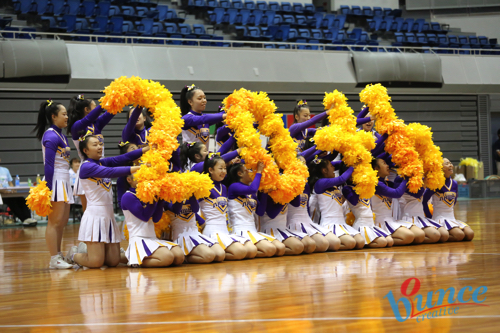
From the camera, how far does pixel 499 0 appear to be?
59.4 feet

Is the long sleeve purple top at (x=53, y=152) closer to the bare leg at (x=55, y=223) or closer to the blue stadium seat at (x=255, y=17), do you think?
the bare leg at (x=55, y=223)

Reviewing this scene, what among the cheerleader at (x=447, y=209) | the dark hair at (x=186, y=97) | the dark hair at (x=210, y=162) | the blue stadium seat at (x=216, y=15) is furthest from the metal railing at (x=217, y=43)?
the cheerleader at (x=447, y=209)

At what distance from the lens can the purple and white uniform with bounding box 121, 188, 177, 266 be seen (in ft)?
13.6

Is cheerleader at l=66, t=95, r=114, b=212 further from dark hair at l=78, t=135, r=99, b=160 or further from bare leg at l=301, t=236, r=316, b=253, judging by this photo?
bare leg at l=301, t=236, r=316, b=253

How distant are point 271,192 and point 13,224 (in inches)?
280

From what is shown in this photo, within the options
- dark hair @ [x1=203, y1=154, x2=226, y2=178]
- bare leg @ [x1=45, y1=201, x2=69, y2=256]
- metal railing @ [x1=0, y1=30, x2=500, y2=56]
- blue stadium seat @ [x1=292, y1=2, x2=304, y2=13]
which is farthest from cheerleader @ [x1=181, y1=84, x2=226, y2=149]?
blue stadium seat @ [x1=292, y1=2, x2=304, y2=13]

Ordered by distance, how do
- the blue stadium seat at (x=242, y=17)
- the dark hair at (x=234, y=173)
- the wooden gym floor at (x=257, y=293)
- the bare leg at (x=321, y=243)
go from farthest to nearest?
the blue stadium seat at (x=242, y=17)
the bare leg at (x=321, y=243)
the dark hair at (x=234, y=173)
the wooden gym floor at (x=257, y=293)

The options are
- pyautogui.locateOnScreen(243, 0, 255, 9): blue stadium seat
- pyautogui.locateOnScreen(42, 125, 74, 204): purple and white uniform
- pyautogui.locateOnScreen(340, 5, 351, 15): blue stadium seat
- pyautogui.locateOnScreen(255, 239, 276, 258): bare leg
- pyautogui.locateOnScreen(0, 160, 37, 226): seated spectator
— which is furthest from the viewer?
pyautogui.locateOnScreen(340, 5, 351, 15): blue stadium seat

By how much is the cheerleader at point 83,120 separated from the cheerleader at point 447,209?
3158 mm

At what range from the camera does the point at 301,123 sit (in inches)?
216

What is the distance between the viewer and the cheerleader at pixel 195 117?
4.80 m

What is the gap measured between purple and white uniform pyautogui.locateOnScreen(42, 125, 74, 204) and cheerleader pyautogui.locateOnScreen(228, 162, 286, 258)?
1.31m

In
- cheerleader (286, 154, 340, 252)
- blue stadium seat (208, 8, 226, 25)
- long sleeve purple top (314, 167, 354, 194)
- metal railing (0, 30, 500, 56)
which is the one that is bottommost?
cheerleader (286, 154, 340, 252)

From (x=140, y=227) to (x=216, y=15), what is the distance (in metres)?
11.0
